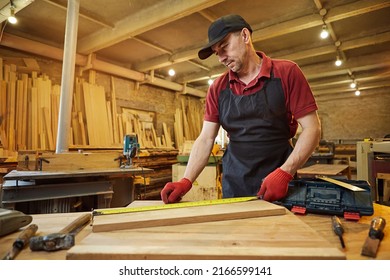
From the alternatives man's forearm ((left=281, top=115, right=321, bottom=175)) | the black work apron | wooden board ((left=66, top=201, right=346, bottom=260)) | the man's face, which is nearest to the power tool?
the black work apron

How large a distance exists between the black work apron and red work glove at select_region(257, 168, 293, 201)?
324 millimetres

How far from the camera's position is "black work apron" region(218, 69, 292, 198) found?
124cm

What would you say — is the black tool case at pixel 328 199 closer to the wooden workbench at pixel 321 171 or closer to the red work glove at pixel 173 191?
the red work glove at pixel 173 191

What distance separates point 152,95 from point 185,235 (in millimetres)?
5905

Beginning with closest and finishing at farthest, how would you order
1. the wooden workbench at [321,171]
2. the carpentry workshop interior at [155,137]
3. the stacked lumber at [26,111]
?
the carpentry workshop interior at [155,137] < the wooden workbench at [321,171] < the stacked lumber at [26,111]

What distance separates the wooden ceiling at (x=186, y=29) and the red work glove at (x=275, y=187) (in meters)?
2.52

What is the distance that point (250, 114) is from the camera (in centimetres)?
127

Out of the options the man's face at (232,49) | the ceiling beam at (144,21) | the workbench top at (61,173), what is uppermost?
the ceiling beam at (144,21)

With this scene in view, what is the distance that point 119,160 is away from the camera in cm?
276

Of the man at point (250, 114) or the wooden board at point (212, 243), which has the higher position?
the man at point (250, 114)

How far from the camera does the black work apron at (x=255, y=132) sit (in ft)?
4.06

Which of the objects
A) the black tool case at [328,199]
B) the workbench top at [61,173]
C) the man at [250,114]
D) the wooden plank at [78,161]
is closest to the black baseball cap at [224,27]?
the man at [250,114]

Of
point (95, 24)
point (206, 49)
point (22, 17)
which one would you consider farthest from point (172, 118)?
point (206, 49)

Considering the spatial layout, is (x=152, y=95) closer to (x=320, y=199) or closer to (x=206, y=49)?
(x=206, y=49)
